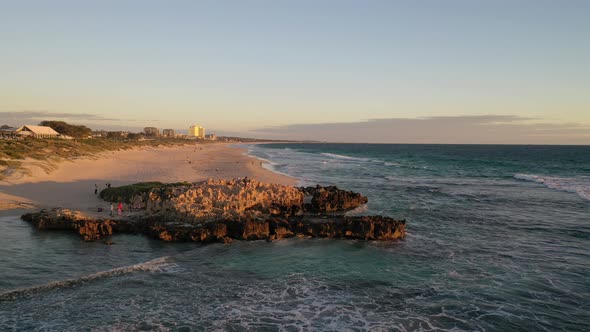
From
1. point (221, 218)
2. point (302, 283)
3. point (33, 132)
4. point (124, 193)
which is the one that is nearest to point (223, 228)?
point (221, 218)

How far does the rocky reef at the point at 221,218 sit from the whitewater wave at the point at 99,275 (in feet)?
10.7

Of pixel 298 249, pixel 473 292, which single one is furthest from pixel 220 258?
pixel 473 292

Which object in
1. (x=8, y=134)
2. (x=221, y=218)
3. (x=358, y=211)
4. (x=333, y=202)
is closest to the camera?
(x=221, y=218)

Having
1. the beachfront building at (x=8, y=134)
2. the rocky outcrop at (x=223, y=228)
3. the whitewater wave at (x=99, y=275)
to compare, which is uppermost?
the beachfront building at (x=8, y=134)

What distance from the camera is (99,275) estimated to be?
43.8 ft

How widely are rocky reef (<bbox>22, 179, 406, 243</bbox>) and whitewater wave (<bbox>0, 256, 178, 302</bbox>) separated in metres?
3.28

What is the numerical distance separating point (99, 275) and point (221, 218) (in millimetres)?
7781

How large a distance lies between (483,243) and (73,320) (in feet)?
58.8

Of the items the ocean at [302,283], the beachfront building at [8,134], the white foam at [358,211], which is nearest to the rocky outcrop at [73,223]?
the ocean at [302,283]

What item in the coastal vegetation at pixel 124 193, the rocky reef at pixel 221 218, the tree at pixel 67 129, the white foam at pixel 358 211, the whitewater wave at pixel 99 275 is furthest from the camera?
the tree at pixel 67 129

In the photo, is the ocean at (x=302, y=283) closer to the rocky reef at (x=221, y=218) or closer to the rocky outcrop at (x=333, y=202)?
the rocky reef at (x=221, y=218)

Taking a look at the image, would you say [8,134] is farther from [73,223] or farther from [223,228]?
[223,228]

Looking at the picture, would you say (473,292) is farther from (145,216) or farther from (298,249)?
(145,216)

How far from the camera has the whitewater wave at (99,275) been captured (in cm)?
1166
